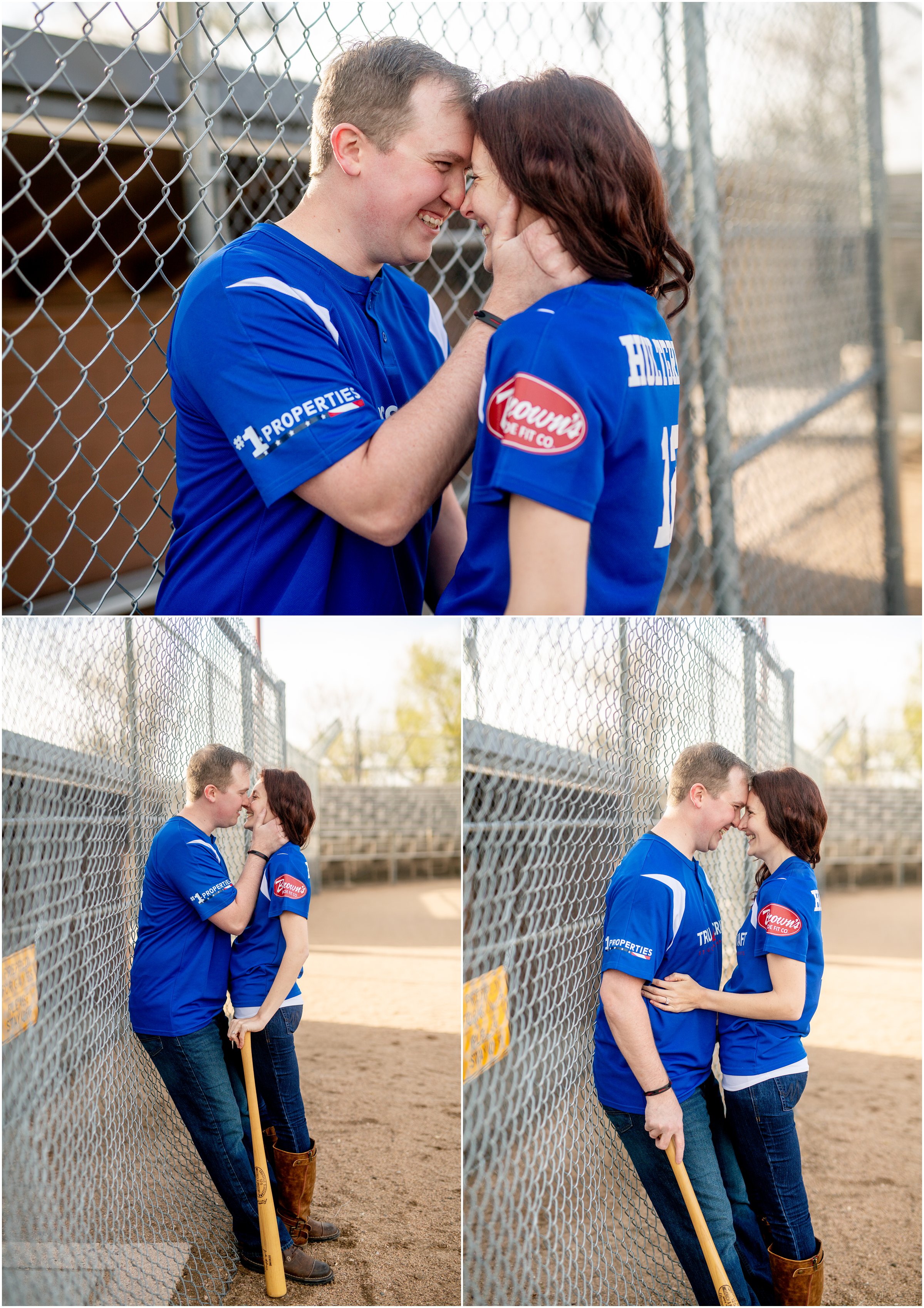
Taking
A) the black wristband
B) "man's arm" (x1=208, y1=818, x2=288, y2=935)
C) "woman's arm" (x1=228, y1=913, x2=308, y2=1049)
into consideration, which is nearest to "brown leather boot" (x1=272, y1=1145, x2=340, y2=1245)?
"woman's arm" (x1=228, y1=913, x2=308, y2=1049)

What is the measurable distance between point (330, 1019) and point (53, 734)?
2.05 feet

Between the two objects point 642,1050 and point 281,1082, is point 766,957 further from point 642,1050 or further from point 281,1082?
point 281,1082

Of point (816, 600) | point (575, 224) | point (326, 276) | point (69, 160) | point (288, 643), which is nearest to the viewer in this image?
point (575, 224)

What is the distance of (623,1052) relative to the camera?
1.51 meters

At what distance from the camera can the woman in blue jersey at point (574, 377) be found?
134 centimetres

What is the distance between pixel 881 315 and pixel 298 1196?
6.35 m

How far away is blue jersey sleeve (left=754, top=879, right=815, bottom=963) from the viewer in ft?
5.08

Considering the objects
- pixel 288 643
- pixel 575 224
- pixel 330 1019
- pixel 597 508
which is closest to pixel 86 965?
pixel 330 1019

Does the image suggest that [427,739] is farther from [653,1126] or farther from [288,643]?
[653,1126]

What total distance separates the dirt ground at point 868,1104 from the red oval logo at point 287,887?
87 centimetres

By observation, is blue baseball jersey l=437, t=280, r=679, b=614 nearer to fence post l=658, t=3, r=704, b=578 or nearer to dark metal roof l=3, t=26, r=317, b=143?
dark metal roof l=3, t=26, r=317, b=143

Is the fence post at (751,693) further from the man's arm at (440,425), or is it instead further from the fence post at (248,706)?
the fence post at (248,706)

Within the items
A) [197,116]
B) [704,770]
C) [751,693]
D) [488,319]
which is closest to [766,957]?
[704,770]

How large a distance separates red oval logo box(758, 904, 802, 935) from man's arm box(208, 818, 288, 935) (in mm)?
762
